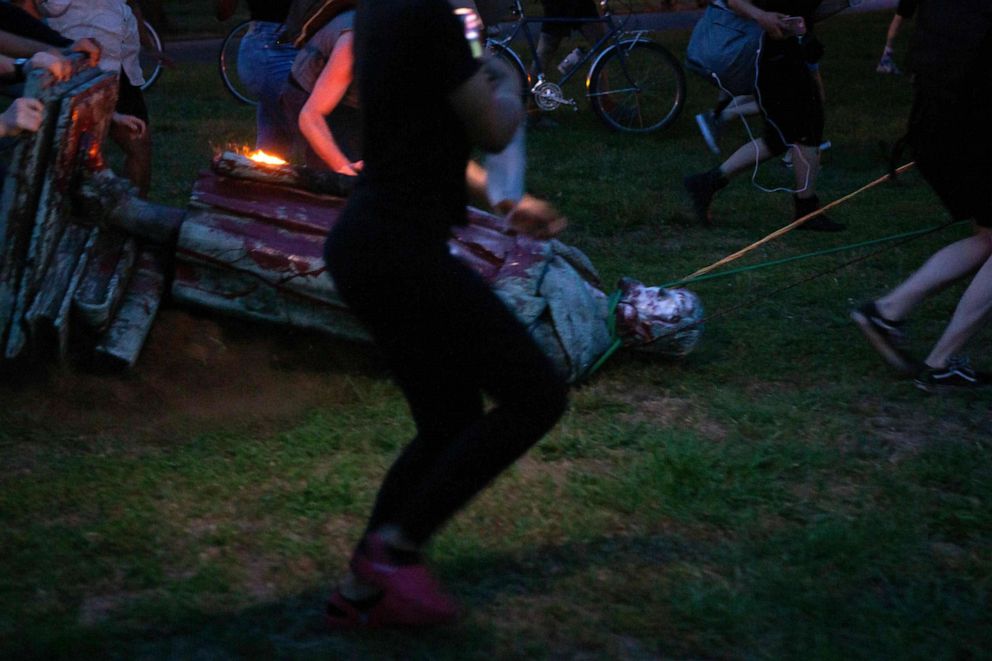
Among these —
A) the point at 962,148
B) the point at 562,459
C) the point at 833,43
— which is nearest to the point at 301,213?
the point at 562,459

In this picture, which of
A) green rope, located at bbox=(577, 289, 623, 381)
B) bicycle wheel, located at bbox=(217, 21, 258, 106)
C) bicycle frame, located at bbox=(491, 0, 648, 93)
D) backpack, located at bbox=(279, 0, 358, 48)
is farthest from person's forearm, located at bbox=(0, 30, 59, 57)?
bicycle wheel, located at bbox=(217, 21, 258, 106)

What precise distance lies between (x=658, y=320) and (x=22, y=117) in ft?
7.89

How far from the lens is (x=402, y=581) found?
2.72 meters

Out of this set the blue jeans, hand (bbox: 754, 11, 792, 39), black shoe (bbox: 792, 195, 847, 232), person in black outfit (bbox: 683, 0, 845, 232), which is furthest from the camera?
black shoe (bbox: 792, 195, 847, 232)

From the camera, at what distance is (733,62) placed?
7.59 metres

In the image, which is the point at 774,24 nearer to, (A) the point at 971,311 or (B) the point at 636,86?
(A) the point at 971,311

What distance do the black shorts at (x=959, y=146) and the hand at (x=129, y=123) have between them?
3618 mm

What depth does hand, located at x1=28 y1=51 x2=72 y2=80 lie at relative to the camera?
4.39 metres

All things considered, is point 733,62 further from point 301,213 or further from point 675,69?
point 301,213

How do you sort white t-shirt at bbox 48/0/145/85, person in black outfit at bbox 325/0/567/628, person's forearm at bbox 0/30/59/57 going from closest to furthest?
1. person in black outfit at bbox 325/0/567/628
2. person's forearm at bbox 0/30/59/57
3. white t-shirt at bbox 48/0/145/85

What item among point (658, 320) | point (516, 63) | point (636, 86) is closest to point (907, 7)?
point (636, 86)

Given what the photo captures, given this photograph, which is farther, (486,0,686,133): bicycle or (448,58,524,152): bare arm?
(486,0,686,133): bicycle

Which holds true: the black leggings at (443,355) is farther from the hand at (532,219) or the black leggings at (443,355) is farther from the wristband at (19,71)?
the wristband at (19,71)

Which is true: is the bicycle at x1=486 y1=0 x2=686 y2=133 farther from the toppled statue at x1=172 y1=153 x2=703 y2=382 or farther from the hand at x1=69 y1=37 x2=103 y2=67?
the toppled statue at x1=172 y1=153 x2=703 y2=382
